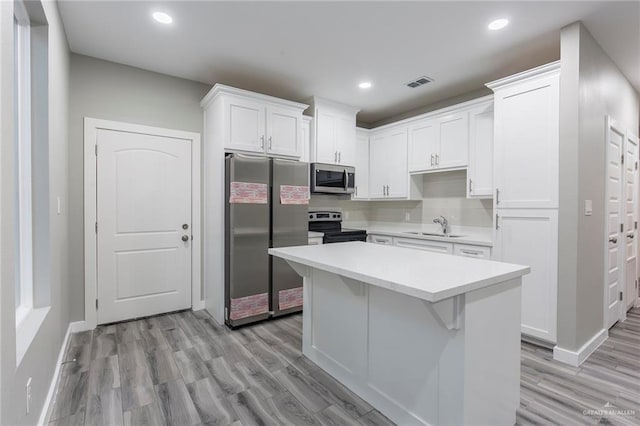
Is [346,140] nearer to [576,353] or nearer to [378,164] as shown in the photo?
[378,164]

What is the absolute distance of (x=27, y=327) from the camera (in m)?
1.62

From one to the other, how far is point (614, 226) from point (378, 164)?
2.79 metres

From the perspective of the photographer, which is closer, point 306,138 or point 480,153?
point 480,153

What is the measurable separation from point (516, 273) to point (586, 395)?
1.24 meters

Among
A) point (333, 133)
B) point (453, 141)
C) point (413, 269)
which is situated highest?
point (333, 133)

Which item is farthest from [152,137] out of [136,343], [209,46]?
[136,343]

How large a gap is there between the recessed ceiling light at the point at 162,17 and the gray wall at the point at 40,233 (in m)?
0.63

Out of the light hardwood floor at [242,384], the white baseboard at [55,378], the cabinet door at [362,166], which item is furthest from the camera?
the cabinet door at [362,166]

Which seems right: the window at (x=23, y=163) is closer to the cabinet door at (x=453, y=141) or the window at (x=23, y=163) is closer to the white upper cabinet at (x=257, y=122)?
the white upper cabinet at (x=257, y=122)

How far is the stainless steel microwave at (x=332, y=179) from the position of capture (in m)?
4.10

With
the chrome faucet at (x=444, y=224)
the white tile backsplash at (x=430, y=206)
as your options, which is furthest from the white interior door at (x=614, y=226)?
the chrome faucet at (x=444, y=224)

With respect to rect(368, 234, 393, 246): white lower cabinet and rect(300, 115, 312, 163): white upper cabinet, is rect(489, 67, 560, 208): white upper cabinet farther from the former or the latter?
rect(300, 115, 312, 163): white upper cabinet

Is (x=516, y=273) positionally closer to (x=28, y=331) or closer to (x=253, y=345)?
(x=253, y=345)

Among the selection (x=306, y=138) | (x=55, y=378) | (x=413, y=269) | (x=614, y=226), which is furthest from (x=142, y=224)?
(x=614, y=226)
